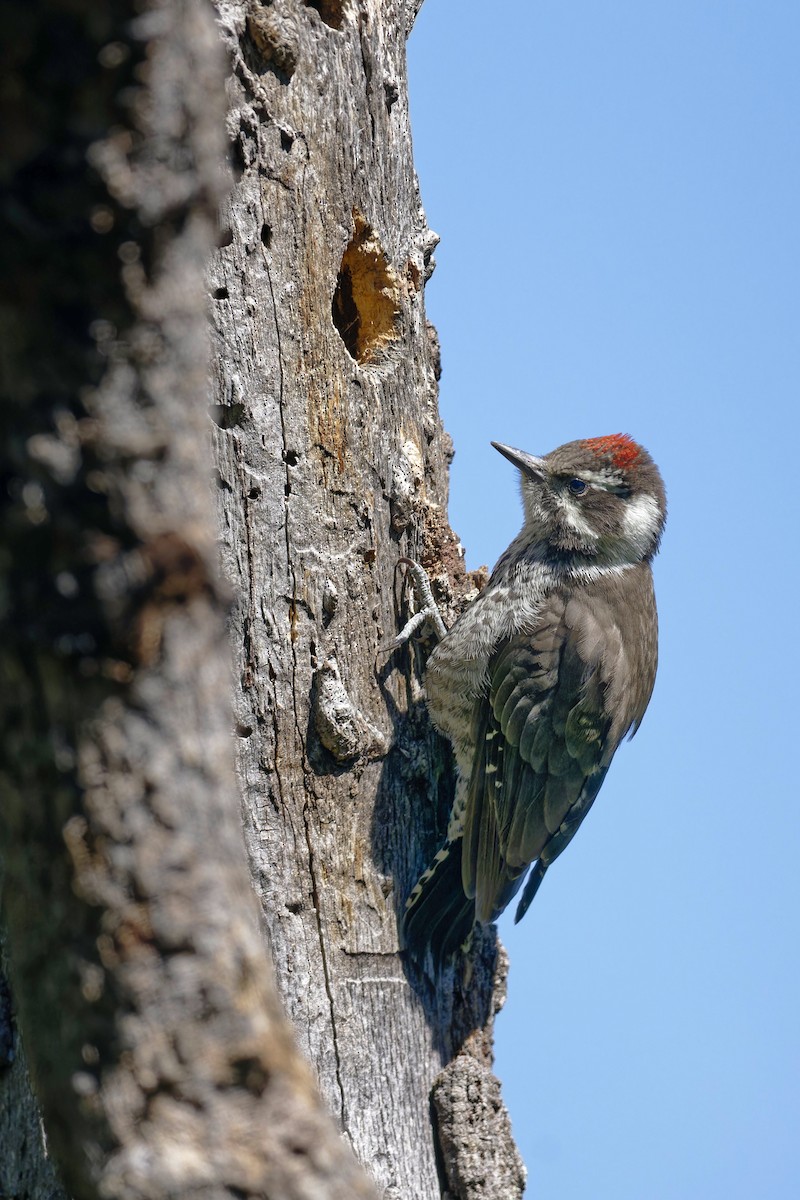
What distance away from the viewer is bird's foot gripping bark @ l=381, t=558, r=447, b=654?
367cm

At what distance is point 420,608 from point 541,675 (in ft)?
2.05

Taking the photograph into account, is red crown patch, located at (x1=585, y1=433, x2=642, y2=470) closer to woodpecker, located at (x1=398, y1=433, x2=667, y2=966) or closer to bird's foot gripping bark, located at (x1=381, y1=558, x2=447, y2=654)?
woodpecker, located at (x1=398, y1=433, x2=667, y2=966)

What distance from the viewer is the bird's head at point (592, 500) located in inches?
178

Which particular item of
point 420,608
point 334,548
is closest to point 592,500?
point 420,608

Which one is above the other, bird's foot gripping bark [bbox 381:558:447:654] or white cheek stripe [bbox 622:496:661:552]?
white cheek stripe [bbox 622:496:661:552]

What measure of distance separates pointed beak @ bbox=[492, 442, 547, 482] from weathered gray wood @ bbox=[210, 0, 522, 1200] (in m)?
1.00

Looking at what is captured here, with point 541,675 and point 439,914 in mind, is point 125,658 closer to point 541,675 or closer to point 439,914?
point 439,914

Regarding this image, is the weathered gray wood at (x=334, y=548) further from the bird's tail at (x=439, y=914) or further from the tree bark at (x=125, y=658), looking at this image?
the tree bark at (x=125, y=658)

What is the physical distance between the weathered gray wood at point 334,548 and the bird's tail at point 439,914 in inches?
2.1

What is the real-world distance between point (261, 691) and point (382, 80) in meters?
1.81

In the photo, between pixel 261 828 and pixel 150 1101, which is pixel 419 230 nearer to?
pixel 261 828

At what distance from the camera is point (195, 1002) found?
60.0 inches

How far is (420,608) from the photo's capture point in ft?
12.5

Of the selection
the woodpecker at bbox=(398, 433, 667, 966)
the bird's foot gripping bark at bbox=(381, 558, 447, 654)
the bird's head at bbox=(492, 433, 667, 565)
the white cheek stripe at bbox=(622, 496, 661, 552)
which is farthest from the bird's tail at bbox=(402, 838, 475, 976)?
the white cheek stripe at bbox=(622, 496, 661, 552)
